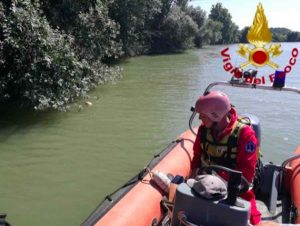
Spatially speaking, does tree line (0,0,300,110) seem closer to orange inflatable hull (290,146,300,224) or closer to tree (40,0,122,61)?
tree (40,0,122,61)

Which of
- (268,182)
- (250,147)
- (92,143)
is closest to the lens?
(250,147)

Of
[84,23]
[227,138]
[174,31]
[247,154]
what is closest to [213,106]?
[227,138]

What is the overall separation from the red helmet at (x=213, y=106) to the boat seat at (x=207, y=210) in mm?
519

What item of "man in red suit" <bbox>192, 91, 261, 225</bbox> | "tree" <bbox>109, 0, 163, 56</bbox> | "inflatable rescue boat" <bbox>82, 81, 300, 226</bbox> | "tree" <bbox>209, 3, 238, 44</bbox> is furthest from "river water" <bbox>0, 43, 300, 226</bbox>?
"tree" <bbox>209, 3, 238, 44</bbox>

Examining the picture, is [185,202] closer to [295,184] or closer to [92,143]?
[295,184]

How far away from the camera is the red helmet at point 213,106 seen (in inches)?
88.6

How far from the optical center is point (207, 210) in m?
1.83

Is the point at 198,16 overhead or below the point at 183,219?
overhead

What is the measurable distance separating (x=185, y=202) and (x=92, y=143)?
4.04 m

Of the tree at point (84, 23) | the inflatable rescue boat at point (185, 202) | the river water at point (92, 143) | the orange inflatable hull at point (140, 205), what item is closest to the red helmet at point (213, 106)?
the inflatable rescue boat at point (185, 202)

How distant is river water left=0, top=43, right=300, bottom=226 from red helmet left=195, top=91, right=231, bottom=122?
63.3 inches

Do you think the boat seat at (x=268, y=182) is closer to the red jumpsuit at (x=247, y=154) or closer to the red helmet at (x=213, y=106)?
the red jumpsuit at (x=247, y=154)

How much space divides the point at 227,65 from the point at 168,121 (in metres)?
4.14

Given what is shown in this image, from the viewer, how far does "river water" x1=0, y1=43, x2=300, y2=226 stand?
4.04 m
